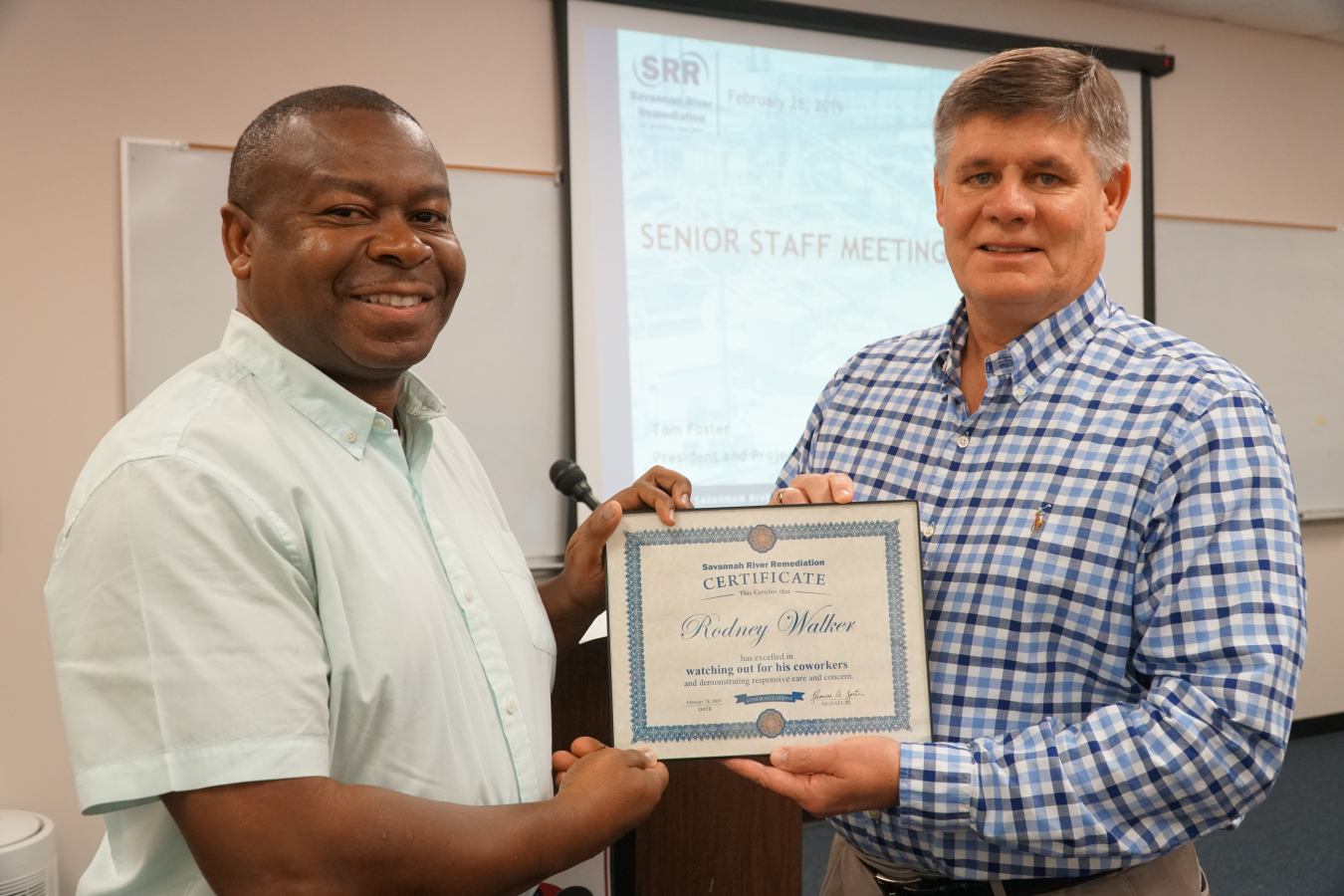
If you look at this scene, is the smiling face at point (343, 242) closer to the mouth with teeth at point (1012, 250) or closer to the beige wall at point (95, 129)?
the mouth with teeth at point (1012, 250)

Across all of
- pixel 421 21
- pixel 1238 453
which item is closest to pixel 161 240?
pixel 421 21

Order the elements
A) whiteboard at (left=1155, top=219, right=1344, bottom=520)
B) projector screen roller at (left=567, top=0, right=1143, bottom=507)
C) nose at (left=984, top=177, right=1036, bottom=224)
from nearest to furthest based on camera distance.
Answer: nose at (left=984, top=177, right=1036, bottom=224), projector screen roller at (left=567, top=0, right=1143, bottom=507), whiteboard at (left=1155, top=219, right=1344, bottom=520)

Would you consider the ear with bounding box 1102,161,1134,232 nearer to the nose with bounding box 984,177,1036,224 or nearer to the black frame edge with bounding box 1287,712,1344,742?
the nose with bounding box 984,177,1036,224

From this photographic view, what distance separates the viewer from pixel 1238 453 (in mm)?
1188

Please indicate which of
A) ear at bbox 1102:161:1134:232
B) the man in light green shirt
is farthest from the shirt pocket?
ear at bbox 1102:161:1134:232

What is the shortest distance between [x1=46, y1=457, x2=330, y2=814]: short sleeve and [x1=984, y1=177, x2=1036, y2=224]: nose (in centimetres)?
106

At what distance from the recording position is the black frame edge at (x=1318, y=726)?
487 cm

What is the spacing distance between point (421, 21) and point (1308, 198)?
438 cm

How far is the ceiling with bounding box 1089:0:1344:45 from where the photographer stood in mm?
4535

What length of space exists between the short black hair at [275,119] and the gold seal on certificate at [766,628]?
617 millimetres

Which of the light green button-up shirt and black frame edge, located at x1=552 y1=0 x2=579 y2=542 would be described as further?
black frame edge, located at x1=552 y1=0 x2=579 y2=542

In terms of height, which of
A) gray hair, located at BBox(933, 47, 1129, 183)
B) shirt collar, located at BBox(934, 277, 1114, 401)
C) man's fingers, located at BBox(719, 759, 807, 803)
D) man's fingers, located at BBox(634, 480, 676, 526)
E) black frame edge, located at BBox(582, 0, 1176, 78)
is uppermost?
black frame edge, located at BBox(582, 0, 1176, 78)

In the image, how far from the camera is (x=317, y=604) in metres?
1.07

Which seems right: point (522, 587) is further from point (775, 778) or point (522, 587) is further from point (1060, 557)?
point (1060, 557)
